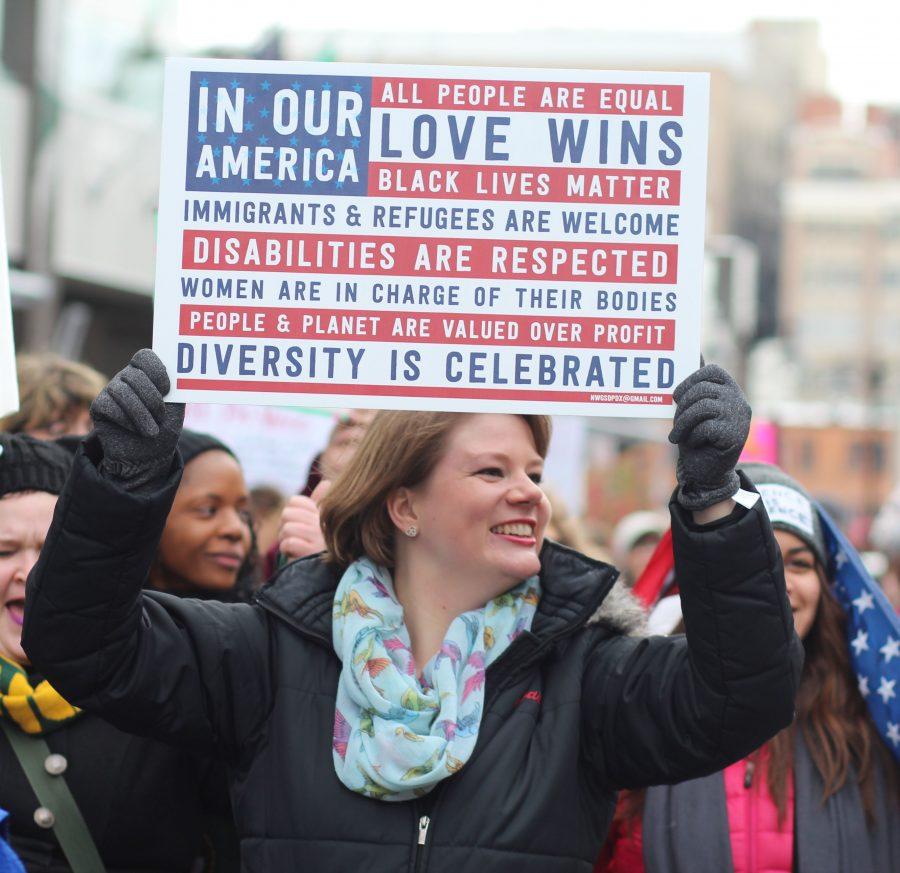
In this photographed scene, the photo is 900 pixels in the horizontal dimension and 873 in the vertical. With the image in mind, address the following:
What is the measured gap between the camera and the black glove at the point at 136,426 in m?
2.51

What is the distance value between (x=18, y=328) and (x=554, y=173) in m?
13.0

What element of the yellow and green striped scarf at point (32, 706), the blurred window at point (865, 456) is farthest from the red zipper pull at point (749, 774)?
the blurred window at point (865, 456)

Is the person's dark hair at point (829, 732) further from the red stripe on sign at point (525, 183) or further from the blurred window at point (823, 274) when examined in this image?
the blurred window at point (823, 274)

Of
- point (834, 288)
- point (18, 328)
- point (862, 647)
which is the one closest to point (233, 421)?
point (862, 647)

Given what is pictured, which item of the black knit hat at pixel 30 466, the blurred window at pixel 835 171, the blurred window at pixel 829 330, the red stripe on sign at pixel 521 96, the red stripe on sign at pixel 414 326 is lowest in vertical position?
the black knit hat at pixel 30 466

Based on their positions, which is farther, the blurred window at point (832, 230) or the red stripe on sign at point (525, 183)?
the blurred window at point (832, 230)

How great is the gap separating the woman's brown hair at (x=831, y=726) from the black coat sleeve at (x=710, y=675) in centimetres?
67

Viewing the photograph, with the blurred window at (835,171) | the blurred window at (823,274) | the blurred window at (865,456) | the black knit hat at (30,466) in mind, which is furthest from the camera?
the blurred window at (835,171)

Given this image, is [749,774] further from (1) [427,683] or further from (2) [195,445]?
(2) [195,445]

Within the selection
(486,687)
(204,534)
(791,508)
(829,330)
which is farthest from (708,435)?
(829,330)

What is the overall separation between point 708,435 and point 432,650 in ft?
2.36

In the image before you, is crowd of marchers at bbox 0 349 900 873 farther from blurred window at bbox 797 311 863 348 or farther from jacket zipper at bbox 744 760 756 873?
blurred window at bbox 797 311 863 348

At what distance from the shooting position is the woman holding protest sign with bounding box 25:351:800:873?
2551mm

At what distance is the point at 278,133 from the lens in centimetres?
278
